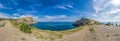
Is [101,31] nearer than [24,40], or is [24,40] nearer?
[24,40]

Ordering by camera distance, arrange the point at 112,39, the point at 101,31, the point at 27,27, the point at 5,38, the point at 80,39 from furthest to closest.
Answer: the point at 27,27
the point at 101,31
the point at 80,39
the point at 112,39
the point at 5,38

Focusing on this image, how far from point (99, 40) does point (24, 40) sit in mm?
12048

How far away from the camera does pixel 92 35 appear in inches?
1451

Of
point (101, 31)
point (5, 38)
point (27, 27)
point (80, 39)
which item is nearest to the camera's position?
point (5, 38)

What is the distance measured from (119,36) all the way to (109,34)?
256 centimetres

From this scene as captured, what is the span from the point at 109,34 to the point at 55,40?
9.95 m

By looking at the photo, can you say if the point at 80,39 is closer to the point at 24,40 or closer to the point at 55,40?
the point at 55,40

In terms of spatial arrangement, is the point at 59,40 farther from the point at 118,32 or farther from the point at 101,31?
the point at 118,32

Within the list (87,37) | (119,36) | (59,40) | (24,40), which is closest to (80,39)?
(87,37)

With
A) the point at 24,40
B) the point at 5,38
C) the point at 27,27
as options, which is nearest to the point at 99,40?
the point at 24,40

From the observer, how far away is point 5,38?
103ft

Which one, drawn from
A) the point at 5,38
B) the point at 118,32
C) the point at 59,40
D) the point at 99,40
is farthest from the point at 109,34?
the point at 5,38

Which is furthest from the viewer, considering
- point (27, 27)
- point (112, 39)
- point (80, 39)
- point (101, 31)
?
point (27, 27)

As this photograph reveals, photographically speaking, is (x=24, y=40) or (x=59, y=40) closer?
(x=24, y=40)
